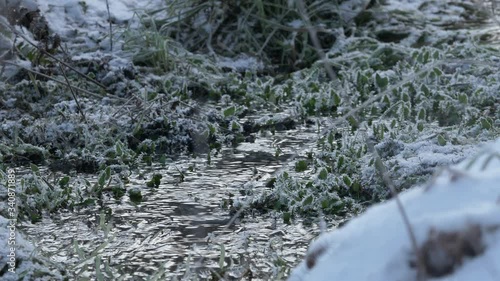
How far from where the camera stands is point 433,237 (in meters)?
1.60

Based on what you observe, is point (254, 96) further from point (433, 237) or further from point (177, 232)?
point (433, 237)

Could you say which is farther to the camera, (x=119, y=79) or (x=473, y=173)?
(x=119, y=79)

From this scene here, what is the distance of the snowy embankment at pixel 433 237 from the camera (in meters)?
1.58

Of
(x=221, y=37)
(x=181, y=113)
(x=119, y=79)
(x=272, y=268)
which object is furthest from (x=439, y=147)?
(x=221, y=37)

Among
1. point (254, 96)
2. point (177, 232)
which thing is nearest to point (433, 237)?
point (177, 232)

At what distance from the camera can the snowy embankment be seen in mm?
1581

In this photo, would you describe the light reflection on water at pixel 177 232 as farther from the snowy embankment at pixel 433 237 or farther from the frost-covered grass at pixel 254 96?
the snowy embankment at pixel 433 237

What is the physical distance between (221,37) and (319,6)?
0.79 metres

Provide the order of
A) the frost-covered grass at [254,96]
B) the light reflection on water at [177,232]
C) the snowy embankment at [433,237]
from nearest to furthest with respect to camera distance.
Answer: the snowy embankment at [433,237]
the light reflection on water at [177,232]
the frost-covered grass at [254,96]

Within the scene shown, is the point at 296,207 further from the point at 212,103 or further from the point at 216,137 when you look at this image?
the point at 212,103

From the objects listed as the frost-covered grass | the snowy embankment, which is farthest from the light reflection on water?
the snowy embankment

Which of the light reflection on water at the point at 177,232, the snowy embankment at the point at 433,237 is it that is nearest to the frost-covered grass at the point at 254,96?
the light reflection on water at the point at 177,232

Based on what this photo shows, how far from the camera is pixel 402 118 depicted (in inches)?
182

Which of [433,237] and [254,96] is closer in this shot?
[433,237]
